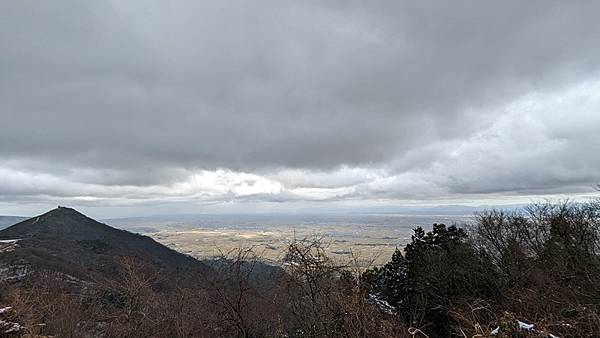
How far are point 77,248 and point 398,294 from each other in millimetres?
86521

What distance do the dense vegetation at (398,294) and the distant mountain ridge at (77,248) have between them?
39.0 meters

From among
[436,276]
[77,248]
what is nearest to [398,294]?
[436,276]

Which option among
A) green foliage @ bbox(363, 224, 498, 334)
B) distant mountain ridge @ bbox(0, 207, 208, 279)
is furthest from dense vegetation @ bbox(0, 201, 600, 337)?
distant mountain ridge @ bbox(0, 207, 208, 279)

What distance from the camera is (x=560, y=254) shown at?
20547 mm

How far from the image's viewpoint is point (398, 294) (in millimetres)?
27922

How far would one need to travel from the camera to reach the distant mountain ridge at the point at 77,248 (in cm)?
6462

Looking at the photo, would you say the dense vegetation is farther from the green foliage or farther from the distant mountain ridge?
the distant mountain ridge

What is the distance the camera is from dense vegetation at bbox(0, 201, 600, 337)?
7.67m

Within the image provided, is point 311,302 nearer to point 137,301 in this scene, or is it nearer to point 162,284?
point 137,301

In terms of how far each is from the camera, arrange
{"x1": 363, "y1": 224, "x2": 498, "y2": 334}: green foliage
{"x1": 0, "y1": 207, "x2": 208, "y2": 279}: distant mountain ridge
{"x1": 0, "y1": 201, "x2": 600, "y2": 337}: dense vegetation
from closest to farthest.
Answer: {"x1": 0, "y1": 201, "x2": 600, "y2": 337}: dense vegetation → {"x1": 363, "y1": 224, "x2": 498, "y2": 334}: green foliage → {"x1": 0, "y1": 207, "x2": 208, "y2": 279}: distant mountain ridge

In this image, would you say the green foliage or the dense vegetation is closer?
the dense vegetation

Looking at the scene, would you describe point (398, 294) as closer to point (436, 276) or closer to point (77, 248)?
point (436, 276)

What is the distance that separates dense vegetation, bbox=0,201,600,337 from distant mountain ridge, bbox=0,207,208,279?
38953 millimetres

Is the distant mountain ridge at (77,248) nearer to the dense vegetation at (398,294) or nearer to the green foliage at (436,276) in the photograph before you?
the green foliage at (436,276)
